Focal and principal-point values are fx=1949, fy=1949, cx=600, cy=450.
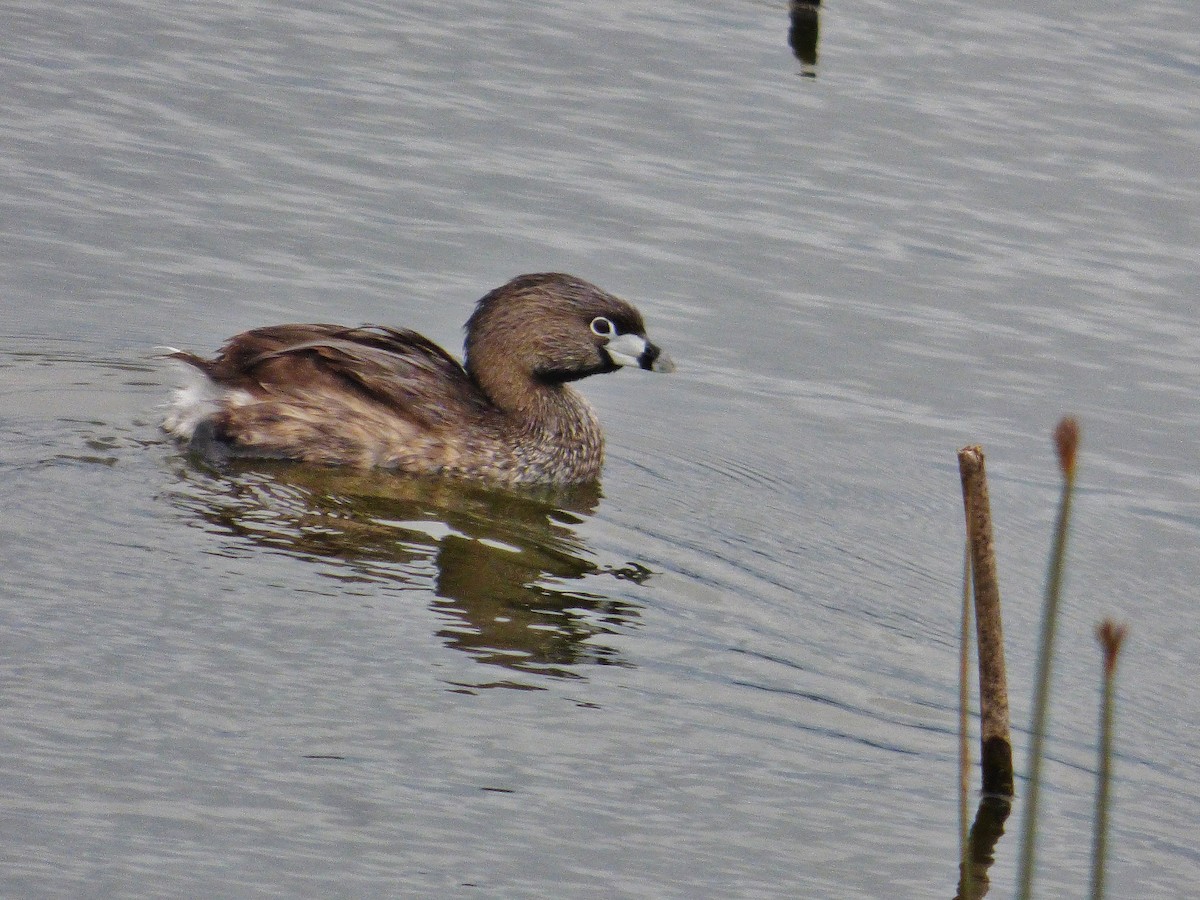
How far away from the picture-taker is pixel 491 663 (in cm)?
650

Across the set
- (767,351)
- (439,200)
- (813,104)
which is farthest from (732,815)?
(813,104)

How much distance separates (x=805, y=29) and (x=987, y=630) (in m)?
11.9

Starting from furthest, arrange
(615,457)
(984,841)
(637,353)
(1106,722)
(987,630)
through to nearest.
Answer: (615,457) < (637,353) < (984,841) < (987,630) < (1106,722)

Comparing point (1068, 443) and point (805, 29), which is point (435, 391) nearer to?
point (1068, 443)

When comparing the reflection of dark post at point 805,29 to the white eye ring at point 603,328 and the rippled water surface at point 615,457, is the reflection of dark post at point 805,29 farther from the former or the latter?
the white eye ring at point 603,328

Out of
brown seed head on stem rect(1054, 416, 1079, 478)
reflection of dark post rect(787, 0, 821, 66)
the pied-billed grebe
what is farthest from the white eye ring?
reflection of dark post rect(787, 0, 821, 66)

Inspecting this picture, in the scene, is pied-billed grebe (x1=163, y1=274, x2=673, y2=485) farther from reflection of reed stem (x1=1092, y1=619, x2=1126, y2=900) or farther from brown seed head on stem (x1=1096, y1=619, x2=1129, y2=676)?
brown seed head on stem (x1=1096, y1=619, x2=1129, y2=676)

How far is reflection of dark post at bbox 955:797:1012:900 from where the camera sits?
5.34m

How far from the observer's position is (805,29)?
52.9 ft

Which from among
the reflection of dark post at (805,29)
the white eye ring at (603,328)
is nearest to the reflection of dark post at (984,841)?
the white eye ring at (603,328)

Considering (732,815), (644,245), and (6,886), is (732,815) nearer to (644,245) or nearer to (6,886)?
(6,886)

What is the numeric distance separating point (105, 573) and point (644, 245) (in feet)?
19.4

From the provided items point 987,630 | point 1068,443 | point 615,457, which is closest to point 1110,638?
point 1068,443

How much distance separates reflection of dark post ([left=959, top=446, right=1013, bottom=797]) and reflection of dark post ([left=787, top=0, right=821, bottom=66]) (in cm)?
1098
